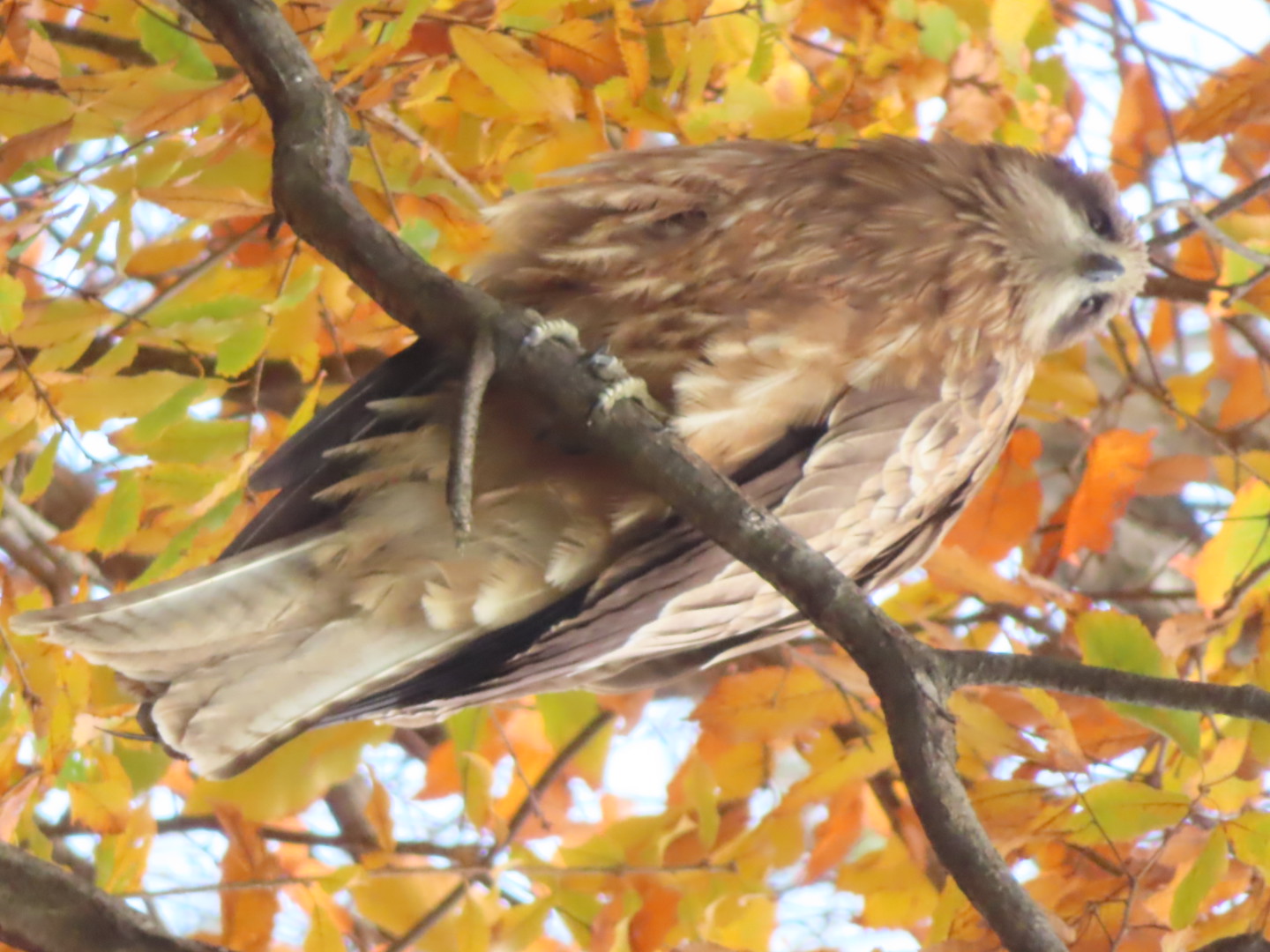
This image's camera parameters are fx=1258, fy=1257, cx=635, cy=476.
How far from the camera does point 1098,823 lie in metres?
1.59

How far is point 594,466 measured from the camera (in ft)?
5.57

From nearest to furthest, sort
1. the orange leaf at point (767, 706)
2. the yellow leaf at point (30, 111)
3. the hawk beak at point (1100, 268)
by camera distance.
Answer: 1. the yellow leaf at point (30, 111)
2. the hawk beak at point (1100, 268)
3. the orange leaf at point (767, 706)

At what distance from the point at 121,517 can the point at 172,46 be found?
63 centimetres

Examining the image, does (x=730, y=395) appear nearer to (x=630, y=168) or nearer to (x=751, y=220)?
(x=751, y=220)

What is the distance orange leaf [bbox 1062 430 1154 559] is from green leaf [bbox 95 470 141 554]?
4.77ft

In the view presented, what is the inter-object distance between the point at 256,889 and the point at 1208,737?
1.49m

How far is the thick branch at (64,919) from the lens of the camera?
154 cm

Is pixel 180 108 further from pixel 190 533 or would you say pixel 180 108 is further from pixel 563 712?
pixel 563 712

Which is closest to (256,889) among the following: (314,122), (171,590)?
(171,590)

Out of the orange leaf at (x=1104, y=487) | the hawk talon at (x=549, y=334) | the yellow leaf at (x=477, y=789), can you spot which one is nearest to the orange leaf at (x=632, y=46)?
the hawk talon at (x=549, y=334)

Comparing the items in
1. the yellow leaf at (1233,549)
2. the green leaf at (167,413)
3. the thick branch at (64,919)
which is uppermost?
the yellow leaf at (1233,549)

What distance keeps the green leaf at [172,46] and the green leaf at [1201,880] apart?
162cm

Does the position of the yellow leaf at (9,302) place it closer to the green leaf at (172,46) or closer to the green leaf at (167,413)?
the green leaf at (167,413)

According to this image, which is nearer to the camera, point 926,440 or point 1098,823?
point 1098,823
